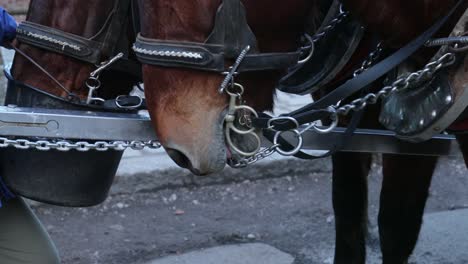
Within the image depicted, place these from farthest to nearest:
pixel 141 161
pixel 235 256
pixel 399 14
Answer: pixel 141 161
pixel 235 256
pixel 399 14

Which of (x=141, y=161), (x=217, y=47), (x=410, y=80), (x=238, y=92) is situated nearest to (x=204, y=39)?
(x=217, y=47)

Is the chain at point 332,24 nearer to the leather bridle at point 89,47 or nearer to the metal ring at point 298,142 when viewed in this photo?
the metal ring at point 298,142

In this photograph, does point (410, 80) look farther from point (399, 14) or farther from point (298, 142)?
point (298, 142)

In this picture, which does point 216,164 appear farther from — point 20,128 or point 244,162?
point 20,128

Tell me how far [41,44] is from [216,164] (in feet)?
2.34

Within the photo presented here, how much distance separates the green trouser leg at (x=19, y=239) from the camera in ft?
7.48

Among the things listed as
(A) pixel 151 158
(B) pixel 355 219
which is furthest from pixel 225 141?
(A) pixel 151 158

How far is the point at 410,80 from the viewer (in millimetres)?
1916

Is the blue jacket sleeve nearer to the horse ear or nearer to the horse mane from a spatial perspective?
the horse ear

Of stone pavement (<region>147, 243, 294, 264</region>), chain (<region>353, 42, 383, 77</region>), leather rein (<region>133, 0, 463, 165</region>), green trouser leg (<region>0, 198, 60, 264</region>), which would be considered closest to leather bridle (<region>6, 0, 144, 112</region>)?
green trouser leg (<region>0, 198, 60, 264</region>)

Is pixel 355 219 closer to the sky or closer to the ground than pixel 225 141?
closer to the ground

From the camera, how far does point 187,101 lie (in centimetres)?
176

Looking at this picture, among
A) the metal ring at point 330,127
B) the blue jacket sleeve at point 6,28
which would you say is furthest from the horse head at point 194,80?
the blue jacket sleeve at point 6,28

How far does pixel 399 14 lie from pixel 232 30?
451mm
